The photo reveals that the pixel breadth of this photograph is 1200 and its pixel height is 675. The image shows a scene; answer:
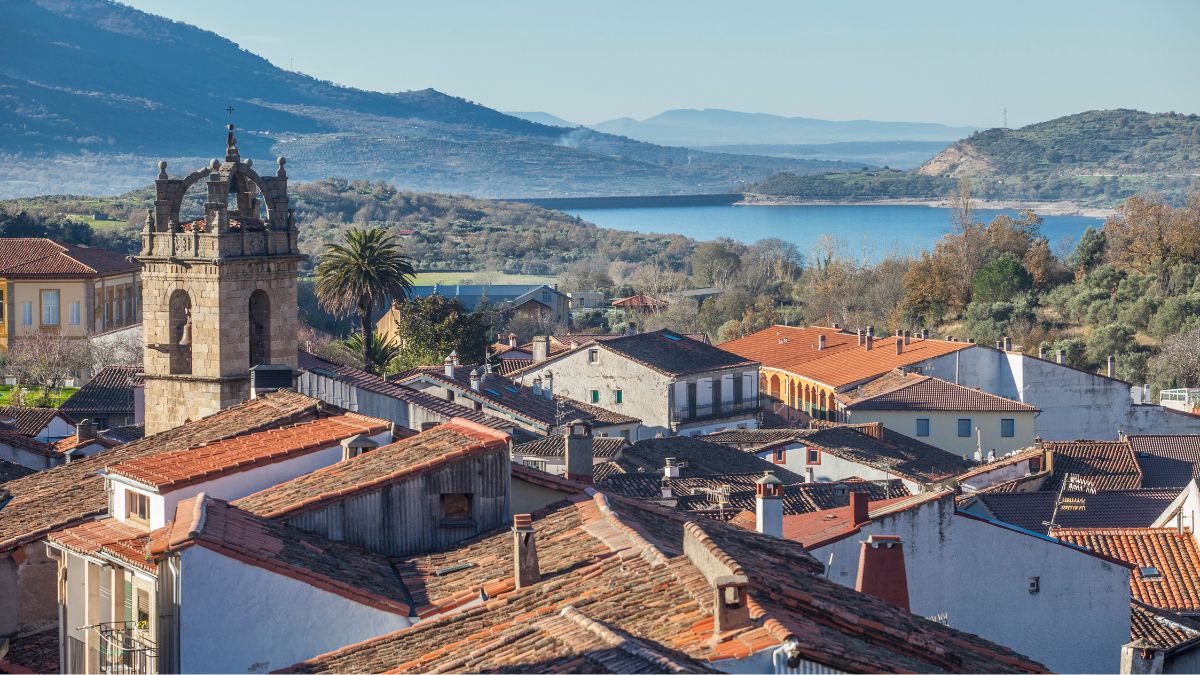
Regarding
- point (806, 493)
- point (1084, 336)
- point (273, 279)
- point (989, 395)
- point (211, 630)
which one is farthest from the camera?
point (1084, 336)

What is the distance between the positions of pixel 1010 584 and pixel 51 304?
5660 centimetres

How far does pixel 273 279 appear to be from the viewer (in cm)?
2525

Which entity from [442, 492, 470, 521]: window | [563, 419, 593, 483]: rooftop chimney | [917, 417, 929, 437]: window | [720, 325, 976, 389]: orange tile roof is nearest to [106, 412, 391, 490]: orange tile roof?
[563, 419, 593, 483]: rooftop chimney

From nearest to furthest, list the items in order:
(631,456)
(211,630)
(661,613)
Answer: (661,613) < (211,630) < (631,456)

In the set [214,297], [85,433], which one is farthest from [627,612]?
[85,433]

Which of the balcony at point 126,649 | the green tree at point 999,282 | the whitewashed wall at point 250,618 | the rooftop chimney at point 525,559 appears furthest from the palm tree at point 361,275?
the whitewashed wall at point 250,618

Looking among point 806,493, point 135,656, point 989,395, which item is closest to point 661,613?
point 135,656

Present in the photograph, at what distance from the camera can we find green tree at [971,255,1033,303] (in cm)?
8712

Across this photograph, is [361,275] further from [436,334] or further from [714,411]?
[714,411]

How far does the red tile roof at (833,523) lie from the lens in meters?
17.1

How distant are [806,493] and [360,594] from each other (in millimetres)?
17247

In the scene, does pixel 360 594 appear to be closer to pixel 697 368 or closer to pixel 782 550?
pixel 782 550

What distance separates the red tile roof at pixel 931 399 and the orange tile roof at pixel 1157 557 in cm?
3130

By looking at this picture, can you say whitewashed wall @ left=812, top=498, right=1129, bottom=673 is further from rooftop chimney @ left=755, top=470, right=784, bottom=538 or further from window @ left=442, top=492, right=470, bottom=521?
window @ left=442, top=492, right=470, bottom=521
